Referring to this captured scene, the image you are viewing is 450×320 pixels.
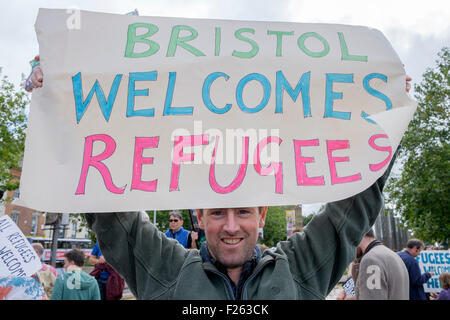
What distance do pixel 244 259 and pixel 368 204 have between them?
813 millimetres

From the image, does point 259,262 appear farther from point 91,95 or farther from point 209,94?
point 91,95

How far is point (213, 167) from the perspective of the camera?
218cm

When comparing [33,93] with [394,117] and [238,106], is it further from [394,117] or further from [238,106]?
[394,117]

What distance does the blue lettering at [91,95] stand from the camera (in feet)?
7.43

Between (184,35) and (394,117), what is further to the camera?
(184,35)

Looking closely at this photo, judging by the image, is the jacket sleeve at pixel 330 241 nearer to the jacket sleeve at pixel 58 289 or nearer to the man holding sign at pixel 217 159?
the man holding sign at pixel 217 159

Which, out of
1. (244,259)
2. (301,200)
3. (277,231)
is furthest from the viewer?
(277,231)

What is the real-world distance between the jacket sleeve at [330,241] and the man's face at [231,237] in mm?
271

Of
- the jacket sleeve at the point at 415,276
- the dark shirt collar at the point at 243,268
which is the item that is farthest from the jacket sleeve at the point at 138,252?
the jacket sleeve at the point at 415,276

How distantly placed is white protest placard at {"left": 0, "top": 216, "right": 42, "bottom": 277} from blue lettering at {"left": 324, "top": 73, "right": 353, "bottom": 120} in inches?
115

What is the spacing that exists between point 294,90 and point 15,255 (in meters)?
2.96

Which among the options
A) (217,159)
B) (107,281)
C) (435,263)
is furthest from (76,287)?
(435,263)

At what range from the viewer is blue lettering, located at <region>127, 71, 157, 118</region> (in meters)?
2.28

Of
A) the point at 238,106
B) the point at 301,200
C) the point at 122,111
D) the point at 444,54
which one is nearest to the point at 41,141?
the point at 122,111
